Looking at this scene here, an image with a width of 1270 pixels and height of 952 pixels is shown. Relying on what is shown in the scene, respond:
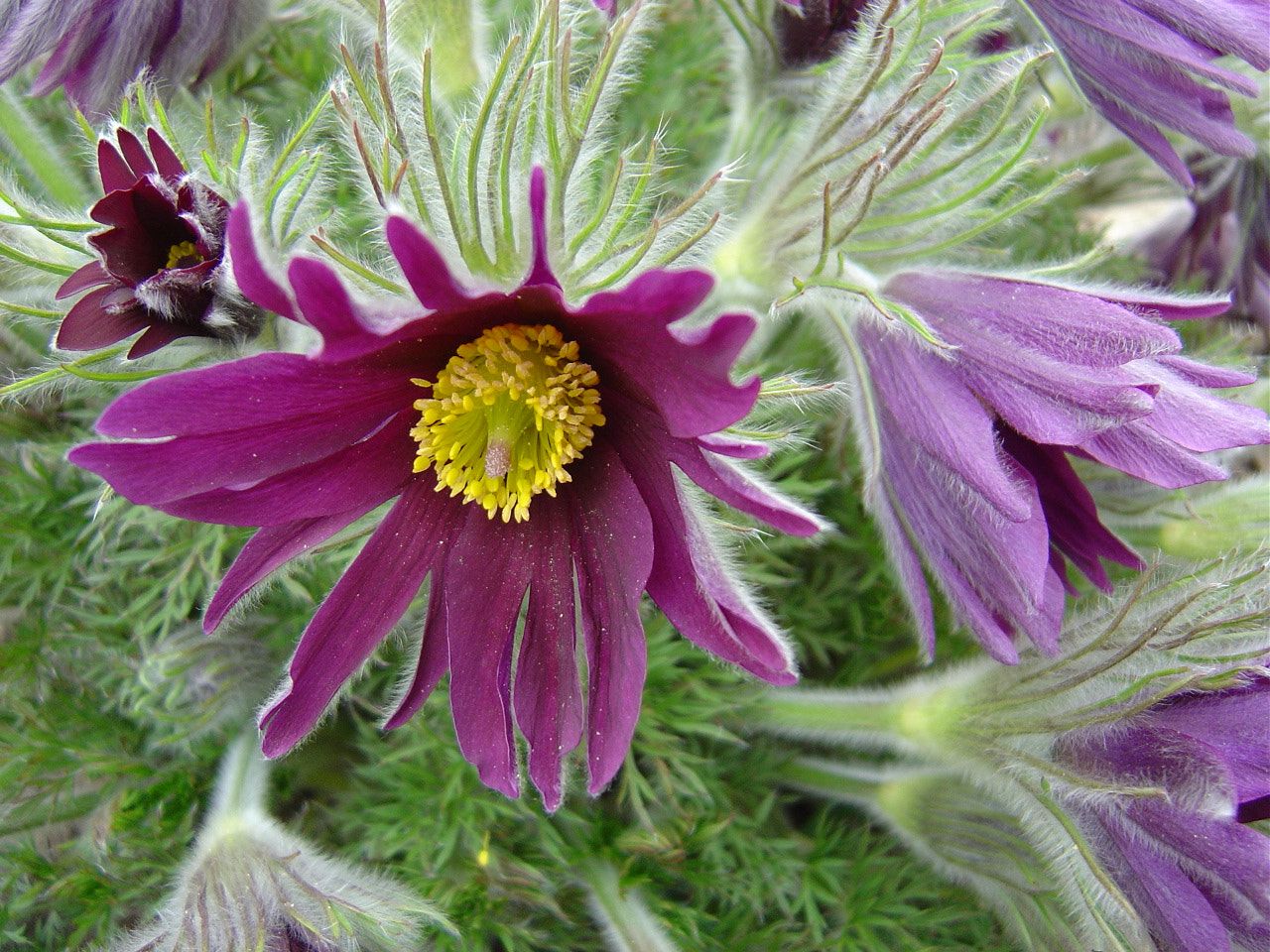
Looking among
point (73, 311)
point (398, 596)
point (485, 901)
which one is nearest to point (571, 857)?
point (485, 901)

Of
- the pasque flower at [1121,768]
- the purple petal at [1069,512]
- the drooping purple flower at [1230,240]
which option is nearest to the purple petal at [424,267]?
the purple petal at [1069,512]

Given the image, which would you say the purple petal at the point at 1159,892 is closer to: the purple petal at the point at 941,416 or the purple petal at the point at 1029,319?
the purple petal at the point at 941,416

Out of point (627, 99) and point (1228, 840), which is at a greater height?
point (627, 99)

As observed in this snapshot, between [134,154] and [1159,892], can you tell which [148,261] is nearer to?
[134,154]

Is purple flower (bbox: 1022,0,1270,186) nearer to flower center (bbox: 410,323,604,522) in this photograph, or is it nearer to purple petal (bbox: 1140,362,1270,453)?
purple petal (bbox: 1140,362,1270,453)

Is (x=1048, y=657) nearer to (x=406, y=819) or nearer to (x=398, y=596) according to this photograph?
(x=398, y=596)
